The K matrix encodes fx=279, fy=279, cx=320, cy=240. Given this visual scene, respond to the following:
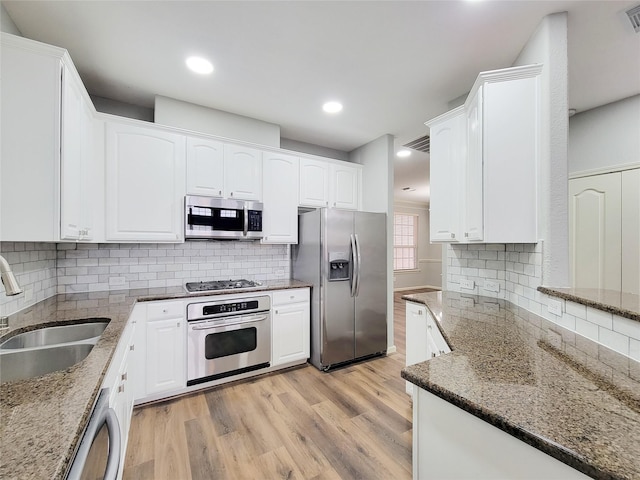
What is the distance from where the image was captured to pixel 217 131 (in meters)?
2.85

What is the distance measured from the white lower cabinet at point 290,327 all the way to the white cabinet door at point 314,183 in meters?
1.06

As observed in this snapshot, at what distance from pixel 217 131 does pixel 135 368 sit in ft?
7.31

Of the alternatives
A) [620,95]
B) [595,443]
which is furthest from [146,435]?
[620,95]

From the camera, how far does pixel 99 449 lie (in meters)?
0.84

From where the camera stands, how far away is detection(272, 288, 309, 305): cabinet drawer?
288 centimetres

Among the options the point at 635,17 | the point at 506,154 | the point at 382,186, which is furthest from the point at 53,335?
the point at 635,17

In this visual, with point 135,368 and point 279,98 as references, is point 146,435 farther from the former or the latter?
point 279,98

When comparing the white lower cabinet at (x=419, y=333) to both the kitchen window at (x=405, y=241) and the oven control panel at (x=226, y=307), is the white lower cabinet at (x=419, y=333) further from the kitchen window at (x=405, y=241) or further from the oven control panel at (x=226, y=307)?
the kitchen window at (x=405, y=241)

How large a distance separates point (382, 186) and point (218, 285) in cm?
221

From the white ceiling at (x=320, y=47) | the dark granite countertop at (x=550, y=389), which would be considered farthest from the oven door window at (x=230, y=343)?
the white ceiling at (x=320, y=47)

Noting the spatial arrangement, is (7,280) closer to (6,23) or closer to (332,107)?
(6,23)

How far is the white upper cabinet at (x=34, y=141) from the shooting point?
1363 mm

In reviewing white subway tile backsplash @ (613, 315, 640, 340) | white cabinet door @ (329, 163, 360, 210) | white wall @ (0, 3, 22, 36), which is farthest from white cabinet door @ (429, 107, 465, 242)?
white wall @ (0, 3, 22, 36)

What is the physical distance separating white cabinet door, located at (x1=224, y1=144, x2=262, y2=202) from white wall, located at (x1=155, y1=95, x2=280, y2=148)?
168 millimetres
